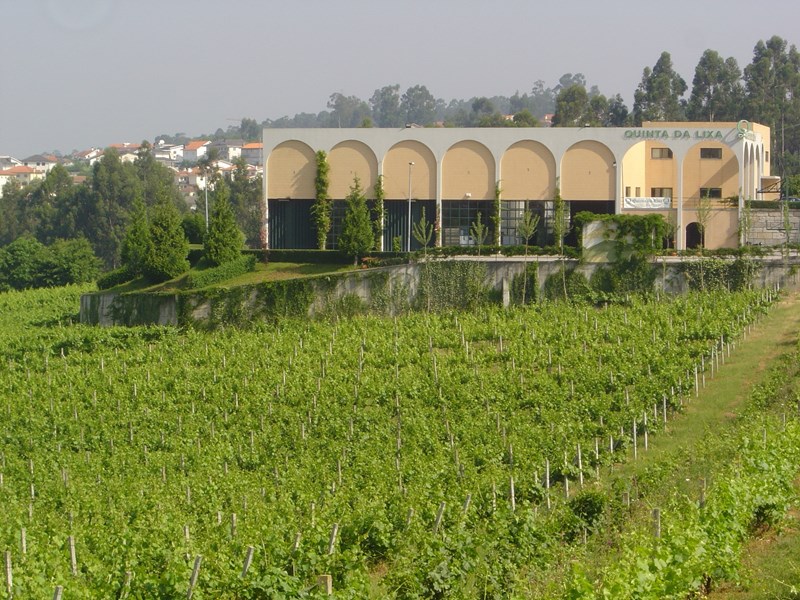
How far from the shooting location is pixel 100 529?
65.7 ft

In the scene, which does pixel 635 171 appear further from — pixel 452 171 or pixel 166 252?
pixel 166 252

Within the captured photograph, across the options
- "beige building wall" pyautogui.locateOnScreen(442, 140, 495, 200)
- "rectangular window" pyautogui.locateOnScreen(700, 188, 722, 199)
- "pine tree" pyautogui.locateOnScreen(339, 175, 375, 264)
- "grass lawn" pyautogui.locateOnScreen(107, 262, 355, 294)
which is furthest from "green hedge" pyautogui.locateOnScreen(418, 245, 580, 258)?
"rectangular window" pyautogui.locateOnScreen(700, 188, 722, 199)

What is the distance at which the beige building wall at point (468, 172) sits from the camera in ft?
171

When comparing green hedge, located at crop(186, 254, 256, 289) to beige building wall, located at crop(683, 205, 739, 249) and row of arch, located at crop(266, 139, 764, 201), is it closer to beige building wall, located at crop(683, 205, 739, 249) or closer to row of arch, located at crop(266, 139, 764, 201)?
row of arch, located at crop(266, 139, 764, 201)

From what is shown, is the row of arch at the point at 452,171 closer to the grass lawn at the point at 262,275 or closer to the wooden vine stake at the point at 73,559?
the grass lawn at the point at 262,275

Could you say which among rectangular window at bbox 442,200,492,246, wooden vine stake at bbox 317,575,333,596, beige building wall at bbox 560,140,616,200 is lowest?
wooden vine stake at bbox 317,575,333,596

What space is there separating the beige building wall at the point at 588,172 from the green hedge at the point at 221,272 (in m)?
13.4

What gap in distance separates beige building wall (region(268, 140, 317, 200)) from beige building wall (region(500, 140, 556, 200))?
819cm

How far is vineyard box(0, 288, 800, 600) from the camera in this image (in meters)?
16.7

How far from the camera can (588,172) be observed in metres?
51.6

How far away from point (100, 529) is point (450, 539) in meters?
6.09

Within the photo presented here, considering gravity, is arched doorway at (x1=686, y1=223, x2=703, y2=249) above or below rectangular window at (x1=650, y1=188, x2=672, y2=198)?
below

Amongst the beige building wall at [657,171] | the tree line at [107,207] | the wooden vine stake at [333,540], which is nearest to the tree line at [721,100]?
the tree line at [107,207]

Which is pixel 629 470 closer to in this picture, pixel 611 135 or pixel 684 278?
pixel 684 278
